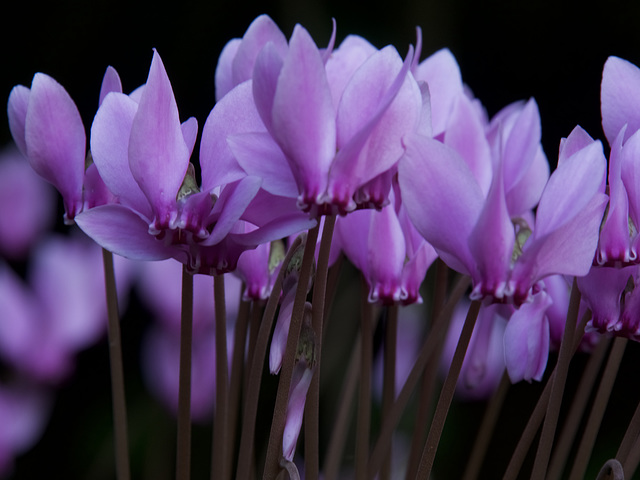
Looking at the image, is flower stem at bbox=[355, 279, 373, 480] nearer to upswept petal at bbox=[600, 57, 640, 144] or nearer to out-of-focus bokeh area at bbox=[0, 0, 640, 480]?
upswept petal at bbox=[600, 57, 640, 144]

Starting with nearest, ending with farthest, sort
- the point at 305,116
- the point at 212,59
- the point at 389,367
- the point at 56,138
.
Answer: the point at 305,116 → the point at 56,138 → the point at 389,367 → the point at 212,59

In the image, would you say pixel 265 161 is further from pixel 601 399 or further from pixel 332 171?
pixel 601 399

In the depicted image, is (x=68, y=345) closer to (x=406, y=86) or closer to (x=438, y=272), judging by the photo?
(x=438, y=272)

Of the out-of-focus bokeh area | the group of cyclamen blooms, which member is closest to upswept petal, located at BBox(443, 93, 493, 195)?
the group of cyclamen blooms

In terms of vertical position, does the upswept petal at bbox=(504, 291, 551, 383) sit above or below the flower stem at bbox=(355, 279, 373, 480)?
above

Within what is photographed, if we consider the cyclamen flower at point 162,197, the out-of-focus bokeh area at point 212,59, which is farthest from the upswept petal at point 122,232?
the out-of-focus bokeh area at point 212,59

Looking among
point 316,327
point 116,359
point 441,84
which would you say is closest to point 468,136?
point 441,84
